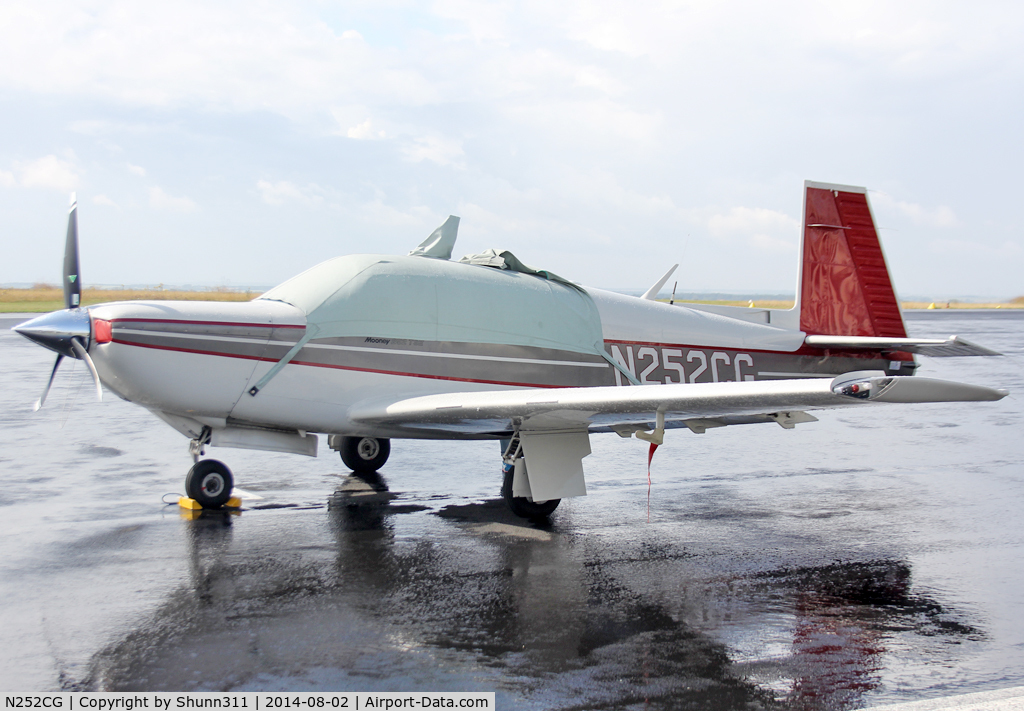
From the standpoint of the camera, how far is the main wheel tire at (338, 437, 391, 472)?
852cm

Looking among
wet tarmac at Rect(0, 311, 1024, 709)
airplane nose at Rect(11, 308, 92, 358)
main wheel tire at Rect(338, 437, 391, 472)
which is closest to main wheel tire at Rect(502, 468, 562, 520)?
wet tarmac at Rect(0, 311, 1024, 709)

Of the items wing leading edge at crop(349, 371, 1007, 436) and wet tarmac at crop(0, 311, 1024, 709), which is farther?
wing leading edge at crop(349, 371, 1007, 436)

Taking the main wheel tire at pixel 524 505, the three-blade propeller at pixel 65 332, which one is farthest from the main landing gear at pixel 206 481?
the main wheel tire at pixel 524 505

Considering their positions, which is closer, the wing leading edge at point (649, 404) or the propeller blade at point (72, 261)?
the wing leading edge at point (649, 404)

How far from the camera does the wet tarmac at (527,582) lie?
3.74m

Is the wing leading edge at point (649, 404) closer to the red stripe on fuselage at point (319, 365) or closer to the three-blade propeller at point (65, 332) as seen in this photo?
the red stripe on fuselage at point (319, 365)

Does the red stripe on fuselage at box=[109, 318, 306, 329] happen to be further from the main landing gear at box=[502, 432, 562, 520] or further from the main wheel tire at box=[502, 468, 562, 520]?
the main wheel tire at box=[502, 468, 562, 520]

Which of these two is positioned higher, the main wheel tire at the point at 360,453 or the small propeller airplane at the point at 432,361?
the small propeller airplane at the point at 432,361

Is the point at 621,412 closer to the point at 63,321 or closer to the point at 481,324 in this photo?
the point at 481,324

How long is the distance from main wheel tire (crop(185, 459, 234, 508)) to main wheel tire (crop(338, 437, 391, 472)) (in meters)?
1.79

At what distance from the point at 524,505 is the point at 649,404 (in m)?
1.84

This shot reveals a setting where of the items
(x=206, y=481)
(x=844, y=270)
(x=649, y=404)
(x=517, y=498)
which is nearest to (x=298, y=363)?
(x=206, y=481)

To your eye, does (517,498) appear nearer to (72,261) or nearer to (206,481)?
(206,481)

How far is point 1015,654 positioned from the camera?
4016mm
